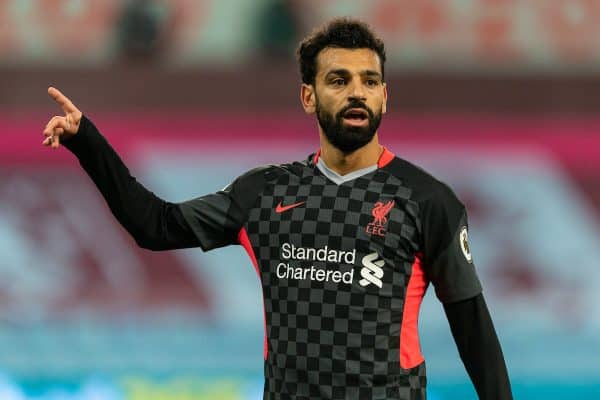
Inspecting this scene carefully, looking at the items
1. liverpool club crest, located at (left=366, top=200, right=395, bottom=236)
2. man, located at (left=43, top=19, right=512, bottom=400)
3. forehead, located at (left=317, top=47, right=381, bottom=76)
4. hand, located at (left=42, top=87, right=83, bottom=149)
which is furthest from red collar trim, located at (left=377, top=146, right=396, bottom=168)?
hand, located at (left=42, top=87, right=83, bottom=149)

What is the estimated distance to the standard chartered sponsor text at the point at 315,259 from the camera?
293cm

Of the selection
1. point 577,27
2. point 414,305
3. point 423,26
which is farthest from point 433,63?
point 414,305

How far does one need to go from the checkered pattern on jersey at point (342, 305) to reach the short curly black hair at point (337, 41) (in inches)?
12.6

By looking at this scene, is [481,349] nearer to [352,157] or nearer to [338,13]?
[352,157]

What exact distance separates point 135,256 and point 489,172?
2.13 m

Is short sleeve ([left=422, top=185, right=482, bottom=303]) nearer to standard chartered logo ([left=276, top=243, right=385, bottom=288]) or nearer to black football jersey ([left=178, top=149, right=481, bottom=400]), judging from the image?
black football jersey ([left=178, top=149, right=481, bottom=400])

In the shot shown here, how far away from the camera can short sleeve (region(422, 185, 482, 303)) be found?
114 inches

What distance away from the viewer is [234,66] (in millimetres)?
7617

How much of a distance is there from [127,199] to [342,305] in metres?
0.63

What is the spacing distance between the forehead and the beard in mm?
96

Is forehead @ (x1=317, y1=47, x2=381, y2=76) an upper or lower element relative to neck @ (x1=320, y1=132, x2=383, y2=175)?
upper

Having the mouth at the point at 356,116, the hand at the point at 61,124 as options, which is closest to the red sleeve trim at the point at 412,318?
the mouth at the point at 356,116

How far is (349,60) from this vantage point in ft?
9.86

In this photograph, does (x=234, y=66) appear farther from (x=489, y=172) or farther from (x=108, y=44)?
(x=489, y=172)
